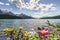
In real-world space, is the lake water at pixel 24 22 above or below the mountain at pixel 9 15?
below

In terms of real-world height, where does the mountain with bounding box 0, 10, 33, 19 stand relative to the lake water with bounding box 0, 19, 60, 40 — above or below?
above

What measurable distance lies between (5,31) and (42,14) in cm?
47

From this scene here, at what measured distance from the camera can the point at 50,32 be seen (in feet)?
5.91

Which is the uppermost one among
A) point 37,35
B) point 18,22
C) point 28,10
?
point 28,10

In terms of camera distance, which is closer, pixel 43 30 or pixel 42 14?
pixel 43 30

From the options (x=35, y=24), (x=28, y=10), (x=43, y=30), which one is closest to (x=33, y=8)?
(x=28, y=10)

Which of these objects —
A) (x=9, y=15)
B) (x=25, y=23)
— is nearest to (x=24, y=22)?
(x=25, y=23)

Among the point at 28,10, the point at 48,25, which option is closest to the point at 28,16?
the point at 28,10

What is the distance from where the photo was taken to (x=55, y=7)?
190 centimetres

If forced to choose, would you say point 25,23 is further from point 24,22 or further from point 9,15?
point 9,15

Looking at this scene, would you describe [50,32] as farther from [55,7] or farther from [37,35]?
[55,7]

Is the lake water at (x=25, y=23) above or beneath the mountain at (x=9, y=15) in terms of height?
beneath

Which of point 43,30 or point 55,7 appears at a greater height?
point 55,7

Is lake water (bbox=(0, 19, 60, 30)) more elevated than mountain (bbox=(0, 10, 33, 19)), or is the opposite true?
mountain (bbox=(0, 10, 33, 19))
